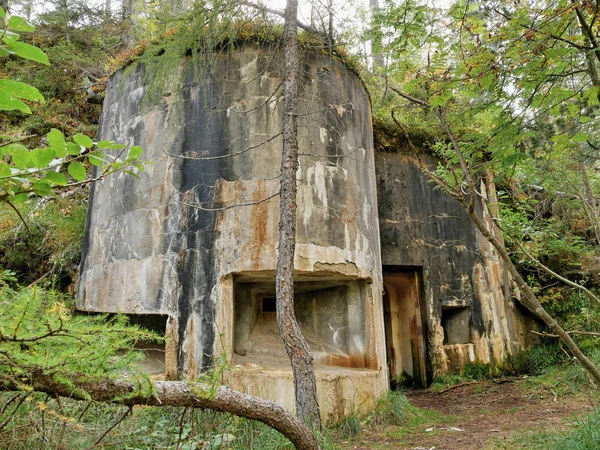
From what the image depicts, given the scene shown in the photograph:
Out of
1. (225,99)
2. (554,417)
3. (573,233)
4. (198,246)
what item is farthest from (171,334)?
(573,233)

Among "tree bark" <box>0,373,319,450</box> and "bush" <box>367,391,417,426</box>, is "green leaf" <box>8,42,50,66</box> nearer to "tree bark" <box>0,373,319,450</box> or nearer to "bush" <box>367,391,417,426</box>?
"tree bark" <box>0,373,319,450</box>

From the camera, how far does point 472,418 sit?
676 centimetres

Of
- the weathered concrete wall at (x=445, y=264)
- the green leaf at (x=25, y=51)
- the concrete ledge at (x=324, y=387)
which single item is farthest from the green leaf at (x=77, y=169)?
the weathered concrete wall at (x=445, y=264)

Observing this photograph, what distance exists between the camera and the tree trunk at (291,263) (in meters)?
4.44

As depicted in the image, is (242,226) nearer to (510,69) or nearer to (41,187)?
(510,69)

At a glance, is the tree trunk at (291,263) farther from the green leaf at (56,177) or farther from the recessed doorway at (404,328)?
the recessed doorway at (404,328)

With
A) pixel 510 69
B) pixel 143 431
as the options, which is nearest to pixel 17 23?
pixel 510 69

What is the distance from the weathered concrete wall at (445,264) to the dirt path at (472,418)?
1.00m

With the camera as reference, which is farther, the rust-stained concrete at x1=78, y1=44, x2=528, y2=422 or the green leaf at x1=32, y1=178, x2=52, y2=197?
the rust-stained concrete at x1=78, y1=44, x2=528, y2=422

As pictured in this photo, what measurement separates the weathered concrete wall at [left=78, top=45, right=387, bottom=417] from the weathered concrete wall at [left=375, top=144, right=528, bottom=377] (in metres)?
2.76

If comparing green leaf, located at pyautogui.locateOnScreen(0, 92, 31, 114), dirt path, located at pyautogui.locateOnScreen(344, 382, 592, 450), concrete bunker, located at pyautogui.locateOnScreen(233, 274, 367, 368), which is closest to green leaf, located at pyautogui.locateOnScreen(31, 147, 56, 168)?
green leaf, located at pyautogui.locateOnScreen(0, 92, 31, 114)

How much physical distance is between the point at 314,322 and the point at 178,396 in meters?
4.84

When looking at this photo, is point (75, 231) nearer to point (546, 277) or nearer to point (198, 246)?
point (198, 246)

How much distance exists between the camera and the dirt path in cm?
539
